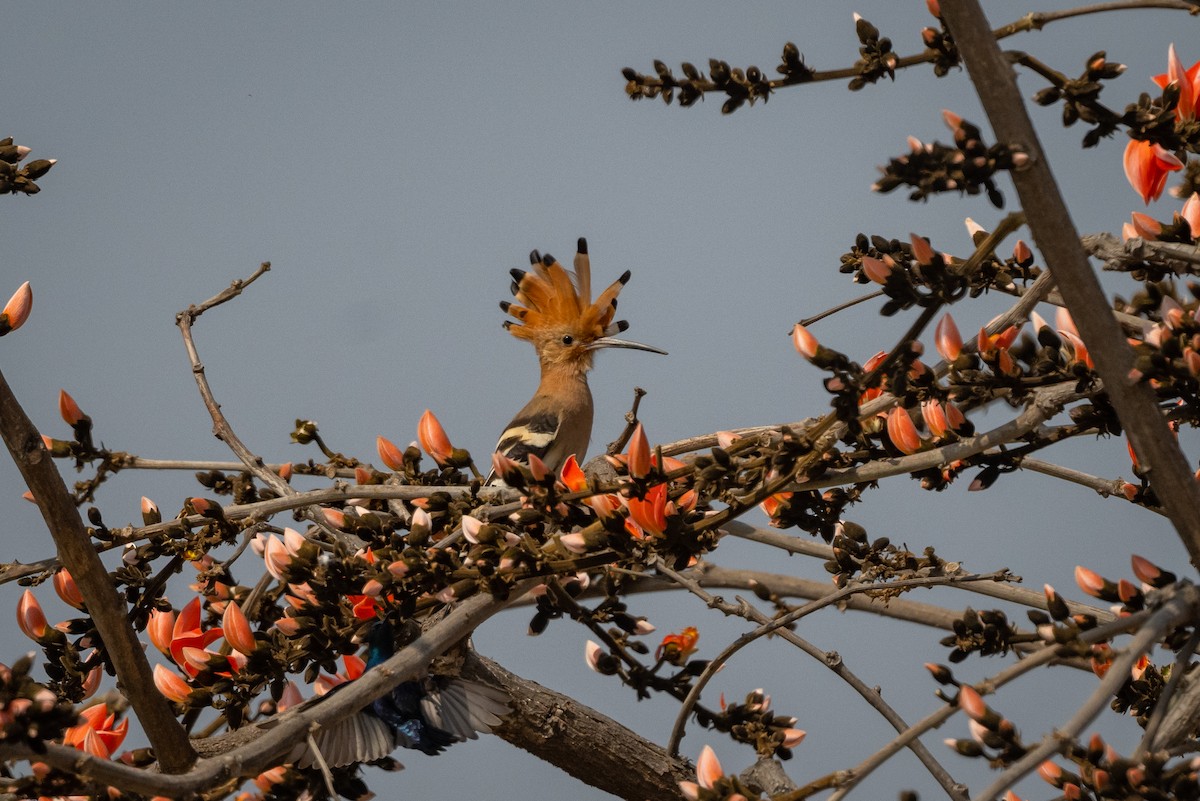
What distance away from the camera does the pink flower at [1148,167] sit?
1991 mm

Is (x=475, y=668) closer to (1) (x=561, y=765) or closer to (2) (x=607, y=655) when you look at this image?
(1) (x=561, y=765)

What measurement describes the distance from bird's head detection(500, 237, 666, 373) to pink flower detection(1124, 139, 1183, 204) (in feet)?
5.95

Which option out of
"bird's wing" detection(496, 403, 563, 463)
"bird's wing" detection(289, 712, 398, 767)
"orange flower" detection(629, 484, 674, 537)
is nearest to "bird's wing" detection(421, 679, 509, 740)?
"bird's wing" detection(289, 712, 398, 767)

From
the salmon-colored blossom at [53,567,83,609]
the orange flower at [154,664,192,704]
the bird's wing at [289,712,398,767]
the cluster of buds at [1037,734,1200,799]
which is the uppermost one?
the salmon-colored blossom at [53,567,83,609]

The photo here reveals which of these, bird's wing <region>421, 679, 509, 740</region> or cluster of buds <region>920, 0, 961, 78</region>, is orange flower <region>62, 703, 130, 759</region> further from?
cluster of buds <region>920, 0, 961, 78</region>

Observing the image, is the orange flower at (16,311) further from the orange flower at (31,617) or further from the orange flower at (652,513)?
the orange flower at (652,513)

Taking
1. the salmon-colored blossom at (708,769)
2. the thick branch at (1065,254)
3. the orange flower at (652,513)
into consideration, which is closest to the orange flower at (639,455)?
the orange flower at (652,513)

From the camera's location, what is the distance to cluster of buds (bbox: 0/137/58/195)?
198 centimetres

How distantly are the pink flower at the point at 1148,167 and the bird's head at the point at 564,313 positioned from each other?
1.81 metres

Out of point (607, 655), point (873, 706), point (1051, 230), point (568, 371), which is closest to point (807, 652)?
point (873, 706)

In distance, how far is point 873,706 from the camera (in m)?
2.34

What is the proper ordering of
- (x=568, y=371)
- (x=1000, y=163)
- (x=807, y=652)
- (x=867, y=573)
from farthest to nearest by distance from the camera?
(x=568, y=371) < (x=807, y=652) < (x=867, y=573) < (x=1000, y=163)

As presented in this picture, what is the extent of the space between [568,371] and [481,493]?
1978 millimetres

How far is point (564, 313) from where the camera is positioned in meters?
3.98
